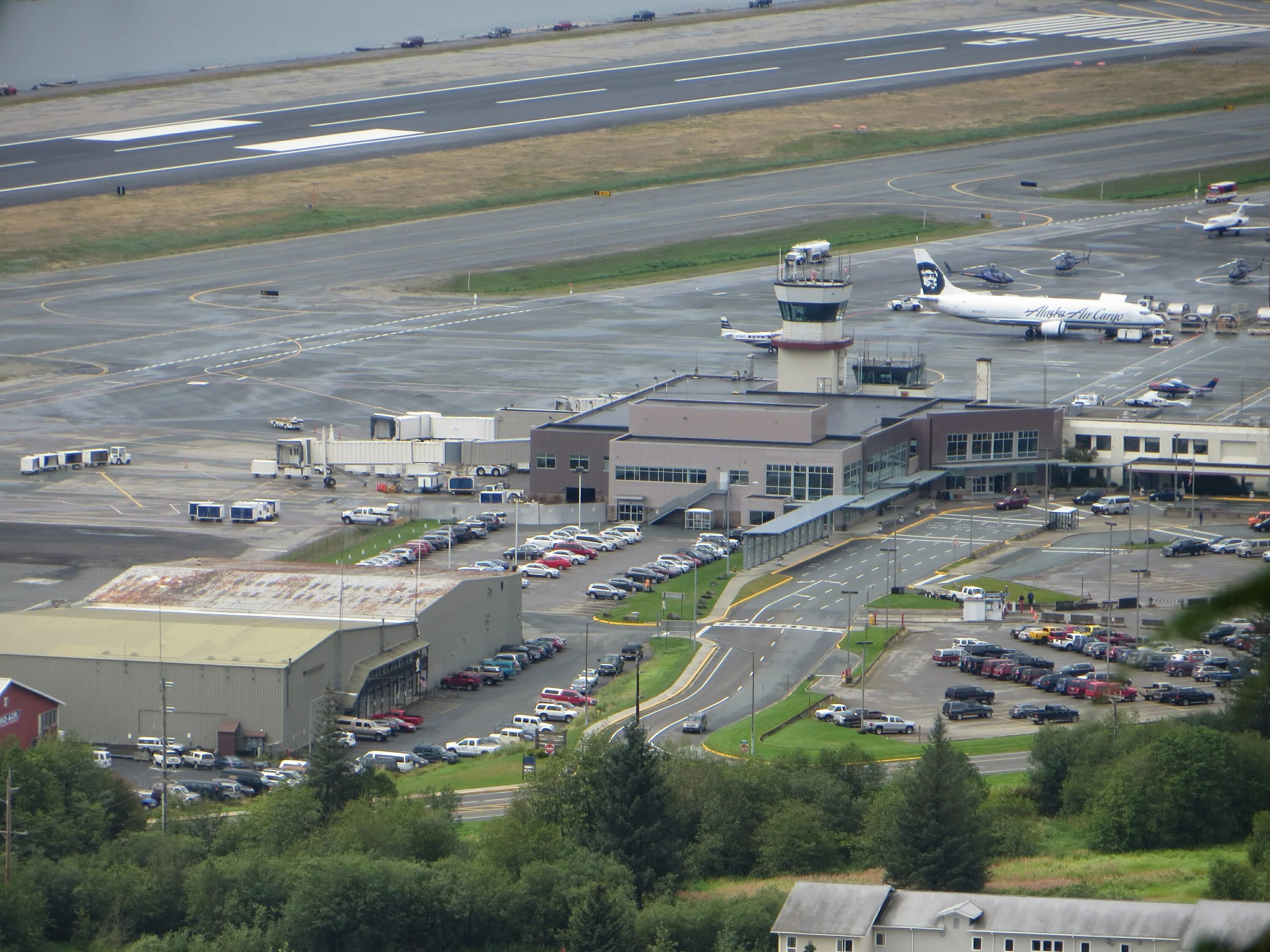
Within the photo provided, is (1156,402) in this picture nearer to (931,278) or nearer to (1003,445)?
(1003,445)

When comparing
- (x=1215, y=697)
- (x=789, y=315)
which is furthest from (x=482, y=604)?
(x=789, y=315)

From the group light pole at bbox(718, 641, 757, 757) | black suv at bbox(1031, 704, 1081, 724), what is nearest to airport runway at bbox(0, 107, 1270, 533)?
light pole at bbox(718, 641, 757, 757)

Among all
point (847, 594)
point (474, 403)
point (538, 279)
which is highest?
point (538, 279)

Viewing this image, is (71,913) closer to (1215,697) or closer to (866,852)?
(866,852)

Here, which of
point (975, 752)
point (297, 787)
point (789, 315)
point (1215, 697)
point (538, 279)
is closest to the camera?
point (297, 787)

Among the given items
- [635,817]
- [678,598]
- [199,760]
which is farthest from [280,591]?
[635,817]
